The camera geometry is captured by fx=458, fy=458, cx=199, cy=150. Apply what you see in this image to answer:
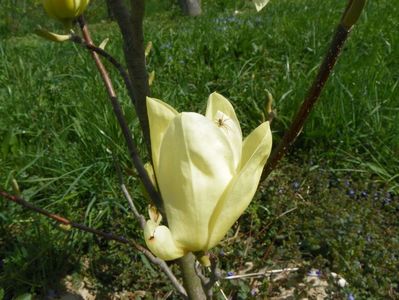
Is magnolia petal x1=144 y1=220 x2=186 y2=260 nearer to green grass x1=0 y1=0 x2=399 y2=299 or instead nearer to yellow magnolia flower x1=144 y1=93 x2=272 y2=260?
yellow magnolia flower x1=144 y1=93 x2=272 y2=260

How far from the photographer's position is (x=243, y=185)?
22.6 inches

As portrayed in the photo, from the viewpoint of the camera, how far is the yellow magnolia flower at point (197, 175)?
56 cm

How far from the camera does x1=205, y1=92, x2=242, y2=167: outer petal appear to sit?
0.62 meters

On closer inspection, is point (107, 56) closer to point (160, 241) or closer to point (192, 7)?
point (160, 241)

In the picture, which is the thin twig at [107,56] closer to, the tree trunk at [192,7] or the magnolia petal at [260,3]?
the magnolia petal at [260,3]

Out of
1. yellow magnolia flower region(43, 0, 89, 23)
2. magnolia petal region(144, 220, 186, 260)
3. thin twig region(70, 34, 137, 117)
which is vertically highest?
yellow magnolia flower region(43, 0, 89, 23)

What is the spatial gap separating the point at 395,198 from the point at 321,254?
45cm

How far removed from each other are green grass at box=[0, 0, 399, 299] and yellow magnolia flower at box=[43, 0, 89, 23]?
41.4 inches

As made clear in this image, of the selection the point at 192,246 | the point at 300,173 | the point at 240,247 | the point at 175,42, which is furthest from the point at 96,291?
the point at 175,42

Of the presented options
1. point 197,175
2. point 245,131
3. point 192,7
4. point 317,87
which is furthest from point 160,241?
point 192,7

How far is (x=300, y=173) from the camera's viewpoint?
1949 millimetres

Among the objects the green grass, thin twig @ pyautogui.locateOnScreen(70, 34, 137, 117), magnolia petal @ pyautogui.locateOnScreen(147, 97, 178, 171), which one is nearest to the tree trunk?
the green grass

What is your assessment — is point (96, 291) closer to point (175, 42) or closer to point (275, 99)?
point (275, 99)

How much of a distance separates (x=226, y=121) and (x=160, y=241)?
191 millimetres
